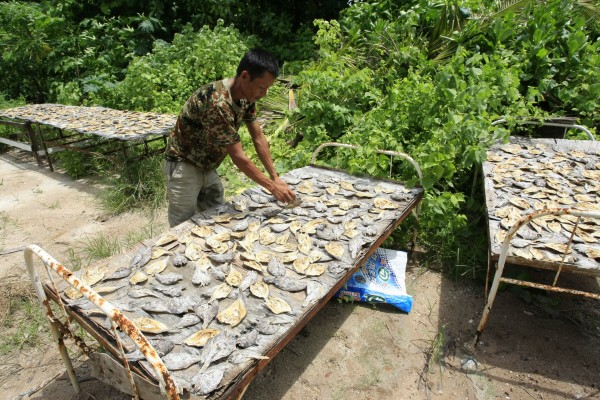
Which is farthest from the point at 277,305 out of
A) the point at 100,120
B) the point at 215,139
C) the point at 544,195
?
the point at 100,120

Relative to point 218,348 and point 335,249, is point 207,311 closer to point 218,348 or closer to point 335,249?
point 218,348

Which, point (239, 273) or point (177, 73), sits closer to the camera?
point (239, 273)

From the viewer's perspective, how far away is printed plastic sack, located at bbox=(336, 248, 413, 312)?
2.70m

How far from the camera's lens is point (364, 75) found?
15.0 feet

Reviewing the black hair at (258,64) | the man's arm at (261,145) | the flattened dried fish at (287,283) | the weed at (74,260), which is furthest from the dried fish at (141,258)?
the weed at (74,260)

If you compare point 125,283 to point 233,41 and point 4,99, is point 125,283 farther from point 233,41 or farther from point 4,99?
point 4,99

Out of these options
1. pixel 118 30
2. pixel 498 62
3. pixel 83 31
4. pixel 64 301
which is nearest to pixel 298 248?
pixel 64 301

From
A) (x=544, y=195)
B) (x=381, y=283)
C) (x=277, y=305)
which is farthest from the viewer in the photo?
(x=381, y=283)

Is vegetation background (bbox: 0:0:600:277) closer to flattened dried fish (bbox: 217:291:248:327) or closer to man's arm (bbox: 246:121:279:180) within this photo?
man's arm (bbox: 246:121:279:180)

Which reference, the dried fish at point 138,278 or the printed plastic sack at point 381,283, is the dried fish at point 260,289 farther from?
the printed plastic sack at point 381,283

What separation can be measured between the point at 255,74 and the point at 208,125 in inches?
16.6

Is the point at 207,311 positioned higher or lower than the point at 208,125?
lower

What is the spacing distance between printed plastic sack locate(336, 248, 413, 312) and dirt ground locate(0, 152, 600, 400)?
0.11 metres

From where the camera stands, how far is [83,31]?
8.46 meters
